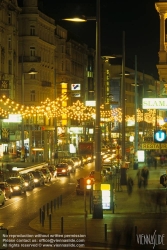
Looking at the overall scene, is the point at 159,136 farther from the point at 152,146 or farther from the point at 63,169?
the point at 63,169

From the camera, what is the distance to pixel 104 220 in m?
32.3

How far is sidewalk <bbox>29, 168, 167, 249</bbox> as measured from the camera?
89.8ft

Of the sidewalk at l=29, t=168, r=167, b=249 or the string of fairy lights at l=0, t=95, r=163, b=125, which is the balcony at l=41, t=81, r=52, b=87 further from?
the sidewalk at l=29, t=168, r=167, b=249

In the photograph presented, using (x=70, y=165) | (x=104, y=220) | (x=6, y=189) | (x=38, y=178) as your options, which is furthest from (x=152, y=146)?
(x=70, y=165)

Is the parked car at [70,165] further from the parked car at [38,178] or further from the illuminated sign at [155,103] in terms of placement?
the illuminated sign at [155,103]

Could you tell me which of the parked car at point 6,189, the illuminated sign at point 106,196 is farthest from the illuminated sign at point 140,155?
the illuminated sign at point 106,196

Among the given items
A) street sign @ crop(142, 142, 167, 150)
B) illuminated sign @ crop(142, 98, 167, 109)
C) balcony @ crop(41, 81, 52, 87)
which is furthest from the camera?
balcony @ crop(41, 81, 52, 87)

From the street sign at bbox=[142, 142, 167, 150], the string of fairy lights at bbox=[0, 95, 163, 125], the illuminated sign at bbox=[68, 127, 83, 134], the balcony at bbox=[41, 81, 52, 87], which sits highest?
the balcony at bbox=[41, 81, 52, 87]

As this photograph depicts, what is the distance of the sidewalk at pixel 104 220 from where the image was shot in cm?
2736

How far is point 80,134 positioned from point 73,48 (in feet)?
70.5

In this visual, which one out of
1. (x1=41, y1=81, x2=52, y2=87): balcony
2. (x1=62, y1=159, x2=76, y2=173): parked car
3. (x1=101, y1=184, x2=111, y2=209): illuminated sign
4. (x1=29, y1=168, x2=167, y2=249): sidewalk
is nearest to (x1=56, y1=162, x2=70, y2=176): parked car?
(x1=62, y1=159, x2=76, y2=173): parked car

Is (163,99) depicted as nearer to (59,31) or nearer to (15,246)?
(15,246)

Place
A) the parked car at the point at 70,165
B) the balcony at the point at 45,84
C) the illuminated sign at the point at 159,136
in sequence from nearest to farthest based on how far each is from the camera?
the illuminated sign at the point at 159,136 → the parked car at the point at 70,165 → the balcony at the point at 45,84

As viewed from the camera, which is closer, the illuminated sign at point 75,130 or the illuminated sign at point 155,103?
the illuminated sign at point 155,103
